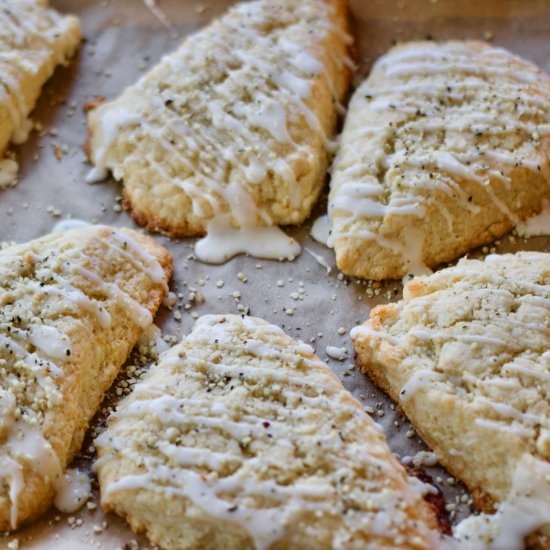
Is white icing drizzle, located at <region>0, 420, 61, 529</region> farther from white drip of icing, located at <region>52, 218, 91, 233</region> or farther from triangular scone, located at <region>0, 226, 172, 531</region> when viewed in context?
white drip of icing, located at <region>52, 218, 91, 233</region>

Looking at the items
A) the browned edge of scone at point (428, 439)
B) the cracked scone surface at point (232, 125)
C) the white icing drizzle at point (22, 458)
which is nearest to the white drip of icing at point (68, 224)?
the cracked scone surface at point (232, 125)

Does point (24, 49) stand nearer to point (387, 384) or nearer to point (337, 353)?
point (337, 353)

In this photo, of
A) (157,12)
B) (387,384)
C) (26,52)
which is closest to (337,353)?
(387,384)

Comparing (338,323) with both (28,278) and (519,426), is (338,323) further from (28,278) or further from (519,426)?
(28,278)

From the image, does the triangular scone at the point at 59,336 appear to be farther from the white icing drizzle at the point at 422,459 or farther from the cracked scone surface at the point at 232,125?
the white icing drizzle at the point at 422,459

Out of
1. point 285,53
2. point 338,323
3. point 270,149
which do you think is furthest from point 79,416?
point 285,53

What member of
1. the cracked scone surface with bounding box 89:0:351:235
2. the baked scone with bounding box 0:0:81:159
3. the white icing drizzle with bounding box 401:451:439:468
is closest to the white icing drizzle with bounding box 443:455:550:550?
the white icing drizzle with bounding box 401:451:439:468
